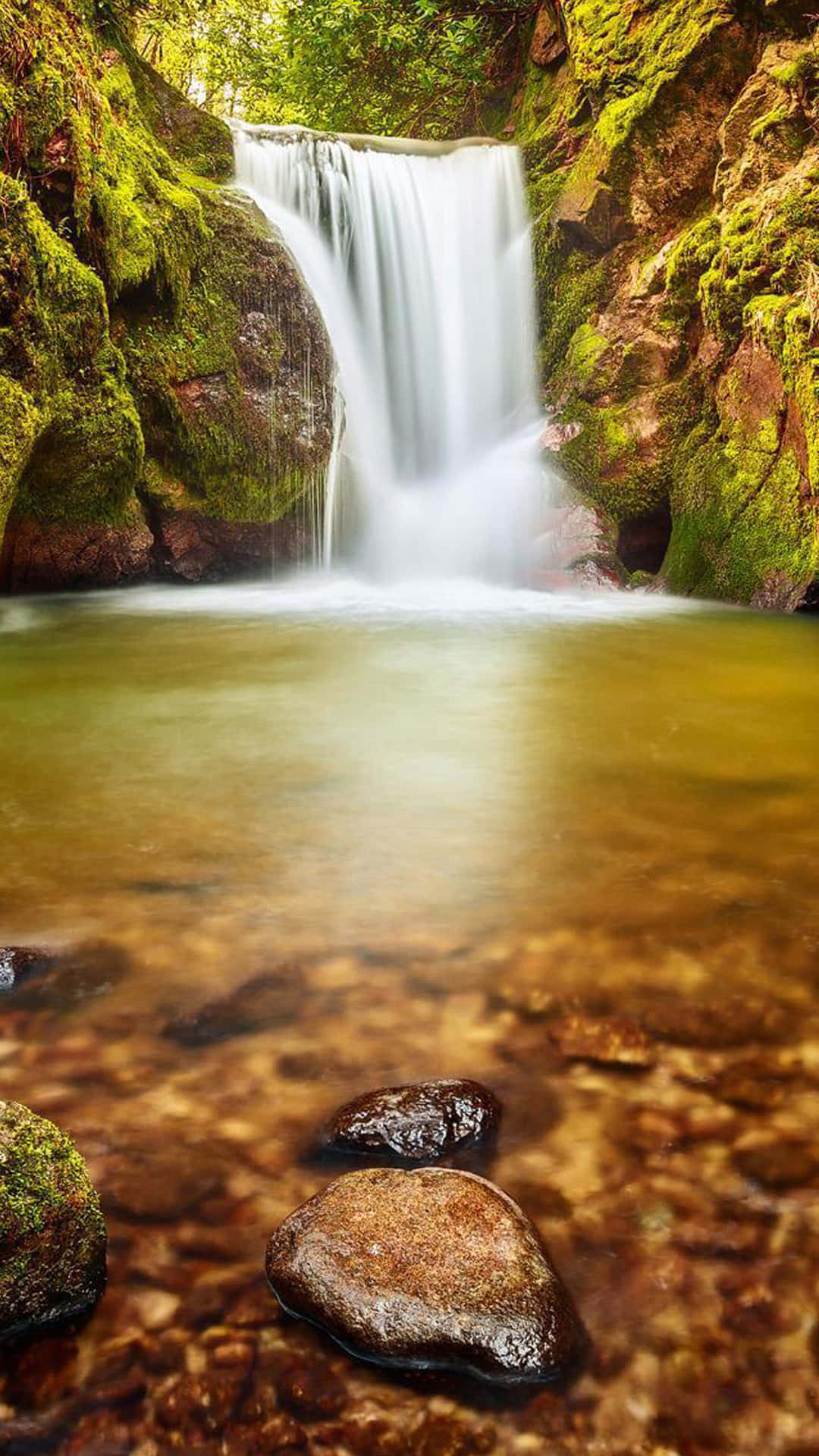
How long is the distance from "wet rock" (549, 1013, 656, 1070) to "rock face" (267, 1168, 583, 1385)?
0.58m

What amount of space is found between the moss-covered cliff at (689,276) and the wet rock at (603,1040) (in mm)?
7955

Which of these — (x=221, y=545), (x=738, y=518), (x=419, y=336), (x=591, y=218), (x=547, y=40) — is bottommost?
(x=221, y=545)

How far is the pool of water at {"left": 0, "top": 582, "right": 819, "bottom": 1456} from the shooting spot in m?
1.46

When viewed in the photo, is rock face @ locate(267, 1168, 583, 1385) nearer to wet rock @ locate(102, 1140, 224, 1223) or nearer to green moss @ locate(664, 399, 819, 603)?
wet rock @ locate(102, 1140, 224, 1223)

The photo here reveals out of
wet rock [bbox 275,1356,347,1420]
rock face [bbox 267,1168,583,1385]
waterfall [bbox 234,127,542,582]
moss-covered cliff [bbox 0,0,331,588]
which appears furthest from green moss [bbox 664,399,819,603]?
wet rock [bbox 275,1356,347,1420]

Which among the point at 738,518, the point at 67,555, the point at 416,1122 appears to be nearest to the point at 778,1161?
the point at 416,1122

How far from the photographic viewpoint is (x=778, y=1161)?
1.89 m

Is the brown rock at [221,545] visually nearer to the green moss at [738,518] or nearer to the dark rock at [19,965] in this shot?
the green moss at [738,518]

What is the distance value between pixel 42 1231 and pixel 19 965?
112 centimetres

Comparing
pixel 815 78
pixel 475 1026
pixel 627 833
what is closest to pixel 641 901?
pixel 627 833

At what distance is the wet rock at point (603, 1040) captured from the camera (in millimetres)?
2227

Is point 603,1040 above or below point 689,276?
below

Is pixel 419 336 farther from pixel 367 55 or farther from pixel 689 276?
pixel 367 55

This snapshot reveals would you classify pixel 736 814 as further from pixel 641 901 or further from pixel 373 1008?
pixel 373 1008
